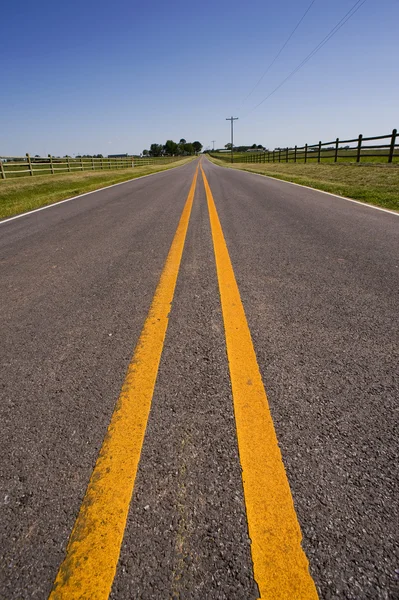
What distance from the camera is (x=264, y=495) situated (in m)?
1.10

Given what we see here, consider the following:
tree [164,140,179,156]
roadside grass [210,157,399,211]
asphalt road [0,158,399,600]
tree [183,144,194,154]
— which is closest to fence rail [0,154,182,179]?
roadside grass [210,157,399,211]

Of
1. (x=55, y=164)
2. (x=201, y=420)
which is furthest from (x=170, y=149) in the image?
(x=201, y=420)

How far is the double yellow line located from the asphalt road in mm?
30

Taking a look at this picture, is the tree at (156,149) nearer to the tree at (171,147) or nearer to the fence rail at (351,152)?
the tree at (171,147)

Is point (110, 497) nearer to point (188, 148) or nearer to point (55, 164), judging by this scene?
A: point (55, 164)

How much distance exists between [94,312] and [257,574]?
6.32 ft

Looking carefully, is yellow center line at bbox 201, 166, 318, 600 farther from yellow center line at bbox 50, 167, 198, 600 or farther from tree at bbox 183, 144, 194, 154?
tree at bbox 183, 144, 194, 154

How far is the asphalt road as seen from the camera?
0.93m

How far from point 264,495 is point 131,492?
446 millimetres

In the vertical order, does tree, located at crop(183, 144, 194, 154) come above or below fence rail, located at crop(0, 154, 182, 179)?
above

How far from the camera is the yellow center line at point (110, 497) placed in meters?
0.89

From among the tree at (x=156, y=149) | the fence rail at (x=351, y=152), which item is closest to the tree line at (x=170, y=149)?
the tree at (x=156, y=149)

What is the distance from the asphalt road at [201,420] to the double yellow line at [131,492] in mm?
30

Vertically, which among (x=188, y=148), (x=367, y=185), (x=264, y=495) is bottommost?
(x=264, y=495)
